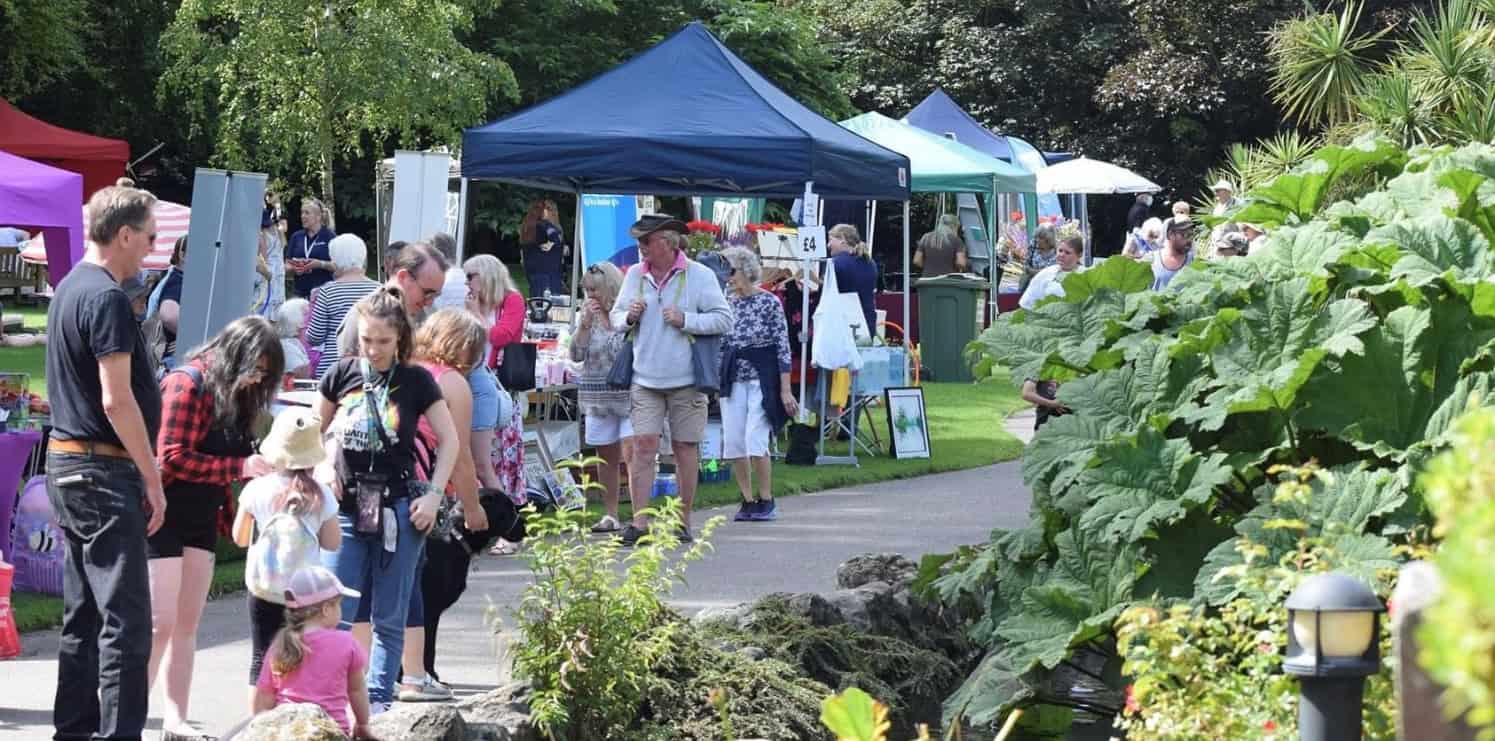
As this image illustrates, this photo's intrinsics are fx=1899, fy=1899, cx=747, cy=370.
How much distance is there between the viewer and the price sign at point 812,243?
14.7 metres

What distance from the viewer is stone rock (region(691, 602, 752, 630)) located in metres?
7.52

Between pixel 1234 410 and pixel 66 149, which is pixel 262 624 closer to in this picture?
pixel 1234 410

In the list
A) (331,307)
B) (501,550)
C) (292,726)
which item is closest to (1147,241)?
(501,550)

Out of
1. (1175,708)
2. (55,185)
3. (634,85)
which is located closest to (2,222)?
(55,185)

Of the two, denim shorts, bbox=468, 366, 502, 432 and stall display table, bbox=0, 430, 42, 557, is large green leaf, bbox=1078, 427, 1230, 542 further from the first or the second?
stall display table, bbox=0, 430, 42, 557

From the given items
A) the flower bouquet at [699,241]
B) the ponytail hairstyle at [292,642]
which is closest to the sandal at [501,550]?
the ponytail hairstyle at [292,642]

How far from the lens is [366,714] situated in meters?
5.44

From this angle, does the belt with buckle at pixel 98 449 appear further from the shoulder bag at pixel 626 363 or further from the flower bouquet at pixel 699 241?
the flower bouquet at pixel 699 241

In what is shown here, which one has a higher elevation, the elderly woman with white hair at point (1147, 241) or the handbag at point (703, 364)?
the elderly woman with white hair at point (1147, 241)

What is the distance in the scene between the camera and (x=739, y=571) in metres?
10.3

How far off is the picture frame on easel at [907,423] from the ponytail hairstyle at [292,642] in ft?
34.2

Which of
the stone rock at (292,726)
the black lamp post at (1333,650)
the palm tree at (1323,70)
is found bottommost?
the stone rock at (292,726)

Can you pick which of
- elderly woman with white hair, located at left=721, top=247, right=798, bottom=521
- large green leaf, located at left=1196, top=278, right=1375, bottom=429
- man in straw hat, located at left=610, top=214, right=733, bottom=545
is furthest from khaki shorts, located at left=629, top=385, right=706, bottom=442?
large green leaf, located at left=1196, top=278, right=1375, bottom=429

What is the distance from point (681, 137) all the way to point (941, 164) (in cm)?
1069
